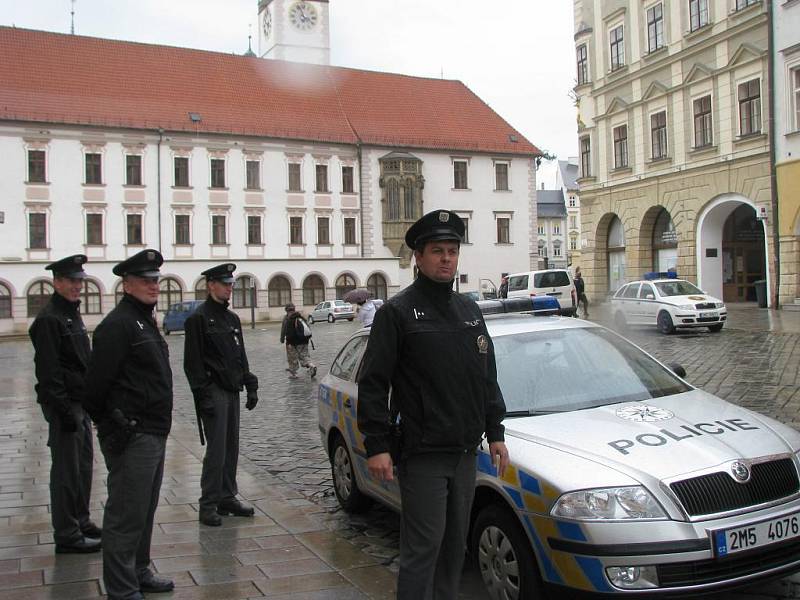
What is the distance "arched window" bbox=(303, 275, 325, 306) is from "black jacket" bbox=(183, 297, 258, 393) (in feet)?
157

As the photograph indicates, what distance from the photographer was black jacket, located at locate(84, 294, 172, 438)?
4656 millimetres

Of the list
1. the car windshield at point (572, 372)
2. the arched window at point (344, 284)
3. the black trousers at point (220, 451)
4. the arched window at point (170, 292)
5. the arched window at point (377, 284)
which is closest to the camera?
the car windshield at point (572, 372)

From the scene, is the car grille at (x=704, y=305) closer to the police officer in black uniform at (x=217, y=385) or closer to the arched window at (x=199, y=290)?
the police officer in black uniform at (x=217, y=385)

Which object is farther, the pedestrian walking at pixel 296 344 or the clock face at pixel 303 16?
the clock face at pixel 303 16

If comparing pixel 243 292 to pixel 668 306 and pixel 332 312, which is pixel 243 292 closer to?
pixel 332 312

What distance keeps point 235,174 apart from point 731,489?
169 feet

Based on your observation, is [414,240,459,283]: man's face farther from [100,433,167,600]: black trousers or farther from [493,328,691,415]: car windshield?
[100,433,167,600]: black trousers

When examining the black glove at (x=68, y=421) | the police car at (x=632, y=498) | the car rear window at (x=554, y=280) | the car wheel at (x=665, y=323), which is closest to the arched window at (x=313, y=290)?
the car rear window at (x=554, y=280)

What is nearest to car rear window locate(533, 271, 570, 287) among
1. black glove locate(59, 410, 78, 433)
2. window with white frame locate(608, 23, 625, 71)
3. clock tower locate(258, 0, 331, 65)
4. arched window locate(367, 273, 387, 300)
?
window with white frame locate(608, 23, 625, 71)

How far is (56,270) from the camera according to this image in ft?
18.9

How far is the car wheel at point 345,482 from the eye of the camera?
21.9 feet

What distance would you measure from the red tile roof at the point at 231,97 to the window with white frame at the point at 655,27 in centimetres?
2545

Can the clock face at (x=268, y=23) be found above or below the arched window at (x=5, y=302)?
above

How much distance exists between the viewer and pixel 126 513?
182 inches
